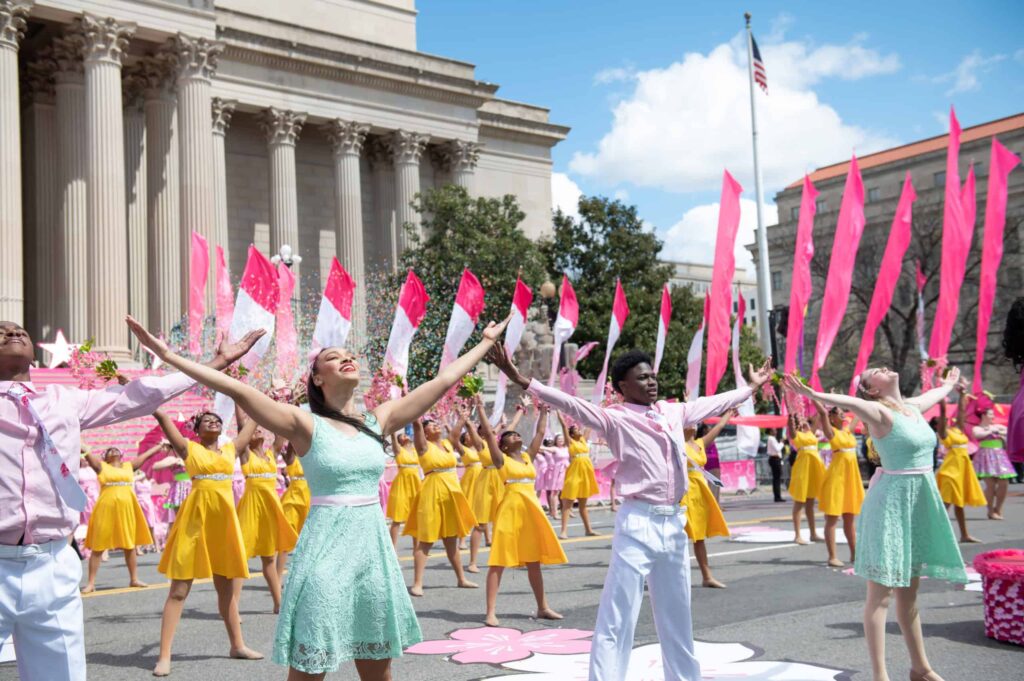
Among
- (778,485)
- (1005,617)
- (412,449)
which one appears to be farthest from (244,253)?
(1005,617)

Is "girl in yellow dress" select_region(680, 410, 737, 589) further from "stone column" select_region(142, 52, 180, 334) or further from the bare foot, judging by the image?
"stone column" select_region(142, 52, 180, 334)

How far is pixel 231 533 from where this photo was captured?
786cm

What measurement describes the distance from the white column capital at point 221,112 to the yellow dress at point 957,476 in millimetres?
27652

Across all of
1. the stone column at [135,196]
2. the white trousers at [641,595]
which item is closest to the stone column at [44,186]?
the stone column at [135,196]

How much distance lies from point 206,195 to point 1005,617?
26979 millimetres

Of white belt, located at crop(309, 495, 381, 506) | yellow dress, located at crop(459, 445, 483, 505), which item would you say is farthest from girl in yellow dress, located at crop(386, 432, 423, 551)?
white belt, located at crop(309, 495, 381, 506)

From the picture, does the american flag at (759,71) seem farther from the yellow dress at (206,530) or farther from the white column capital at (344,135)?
the yellow dress at (206,530)

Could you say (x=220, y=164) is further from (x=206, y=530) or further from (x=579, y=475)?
(x=206, y=530)

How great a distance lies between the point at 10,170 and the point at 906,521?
25722mm

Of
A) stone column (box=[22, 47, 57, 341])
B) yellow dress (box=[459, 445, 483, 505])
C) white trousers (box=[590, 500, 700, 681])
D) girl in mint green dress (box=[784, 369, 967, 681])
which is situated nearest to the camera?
white trousers (box=[590, 500, 700, 681])

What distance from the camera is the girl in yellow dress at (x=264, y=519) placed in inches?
362

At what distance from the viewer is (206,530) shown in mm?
7848

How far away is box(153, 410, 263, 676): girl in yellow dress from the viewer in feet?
24.5

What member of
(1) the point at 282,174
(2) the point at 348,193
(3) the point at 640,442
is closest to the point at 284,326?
(3) the point at 640,442
